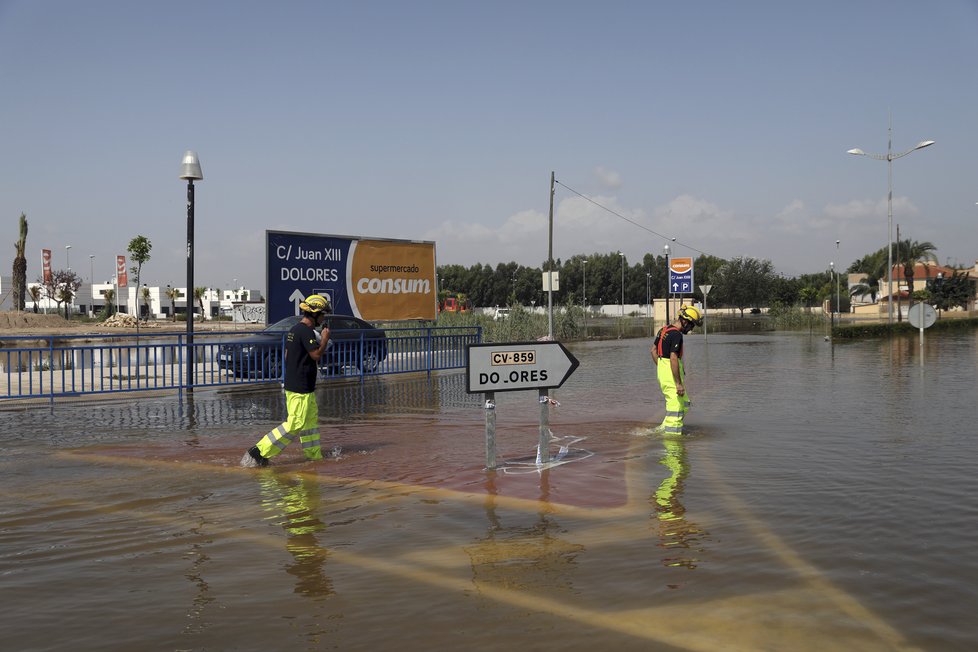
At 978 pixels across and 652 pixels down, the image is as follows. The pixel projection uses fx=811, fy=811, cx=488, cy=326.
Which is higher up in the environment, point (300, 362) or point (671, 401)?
point (300, 362)

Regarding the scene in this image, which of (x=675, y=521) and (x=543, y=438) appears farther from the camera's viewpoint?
(x=543, y=438)

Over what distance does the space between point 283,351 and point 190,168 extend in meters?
4.18

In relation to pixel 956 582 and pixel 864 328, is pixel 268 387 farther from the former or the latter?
pixel 864 328

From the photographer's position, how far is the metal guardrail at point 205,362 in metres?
14.7

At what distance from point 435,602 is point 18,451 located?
7434mm

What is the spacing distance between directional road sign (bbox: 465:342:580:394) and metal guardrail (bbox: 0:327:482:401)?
836cm

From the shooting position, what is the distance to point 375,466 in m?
8.78

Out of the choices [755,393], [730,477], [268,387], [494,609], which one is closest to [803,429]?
[730,477]

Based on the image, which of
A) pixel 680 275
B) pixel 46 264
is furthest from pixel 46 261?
pixel 680 275

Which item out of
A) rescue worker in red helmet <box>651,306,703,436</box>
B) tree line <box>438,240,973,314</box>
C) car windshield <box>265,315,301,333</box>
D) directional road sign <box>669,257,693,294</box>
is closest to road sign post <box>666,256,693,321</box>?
directional road sign <box>669,257,693,294</box>

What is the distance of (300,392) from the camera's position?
8617 mm

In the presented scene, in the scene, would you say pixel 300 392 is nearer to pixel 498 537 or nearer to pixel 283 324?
pixel 498 537

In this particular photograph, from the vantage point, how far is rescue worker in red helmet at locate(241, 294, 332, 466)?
8531 millimetres

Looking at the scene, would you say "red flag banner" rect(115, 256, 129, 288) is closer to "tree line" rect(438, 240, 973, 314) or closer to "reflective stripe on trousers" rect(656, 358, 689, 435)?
"tree line" rect(438, 240, 973, 314)
